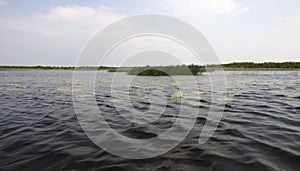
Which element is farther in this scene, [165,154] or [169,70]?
[169,70]

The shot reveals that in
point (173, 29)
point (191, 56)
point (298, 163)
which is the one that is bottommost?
point (298, 163)

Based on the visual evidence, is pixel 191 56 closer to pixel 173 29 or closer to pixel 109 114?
pixel 173 29

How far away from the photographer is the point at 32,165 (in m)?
3.19

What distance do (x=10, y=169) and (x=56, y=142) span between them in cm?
110

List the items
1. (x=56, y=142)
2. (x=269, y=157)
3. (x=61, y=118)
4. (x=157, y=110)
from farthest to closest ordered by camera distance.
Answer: (x=157, y=110), (x=61, y=118), (x=56, y=142), (x=269, y=157)

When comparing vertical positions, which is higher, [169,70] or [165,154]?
[169,70]

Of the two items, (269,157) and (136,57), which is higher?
(136,57)

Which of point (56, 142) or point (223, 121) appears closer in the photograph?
point (56, 142)

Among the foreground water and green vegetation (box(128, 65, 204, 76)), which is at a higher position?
green vegetation (box(128, 65, 204, 76))

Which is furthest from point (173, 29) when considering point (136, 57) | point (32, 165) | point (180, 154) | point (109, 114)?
point (32, 165)

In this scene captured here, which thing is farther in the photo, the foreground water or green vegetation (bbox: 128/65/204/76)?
green vegetation (bbox: 128/65/204/76)

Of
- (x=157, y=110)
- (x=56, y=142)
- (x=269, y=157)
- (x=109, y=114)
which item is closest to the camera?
(x=269, y=157)

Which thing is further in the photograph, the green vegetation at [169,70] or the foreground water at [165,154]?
the green vegetation at [169,70]

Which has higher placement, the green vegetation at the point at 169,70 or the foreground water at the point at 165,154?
the green vegetation at the point at 169,70
